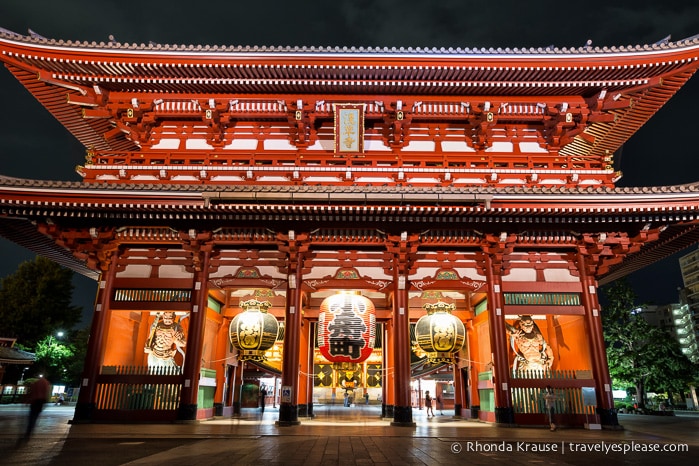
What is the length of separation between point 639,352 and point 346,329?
74.4 ft

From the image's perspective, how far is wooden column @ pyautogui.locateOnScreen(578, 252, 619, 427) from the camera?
42.5 feet

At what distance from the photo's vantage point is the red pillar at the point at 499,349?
42.8 feet

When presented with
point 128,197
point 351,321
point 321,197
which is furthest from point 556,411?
point 128,197

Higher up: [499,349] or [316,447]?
[499,349]

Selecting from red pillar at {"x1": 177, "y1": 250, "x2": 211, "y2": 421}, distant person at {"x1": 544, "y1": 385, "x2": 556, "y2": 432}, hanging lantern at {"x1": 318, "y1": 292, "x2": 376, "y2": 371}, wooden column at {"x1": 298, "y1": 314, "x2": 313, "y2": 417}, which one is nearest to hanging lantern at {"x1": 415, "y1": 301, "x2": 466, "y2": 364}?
hanging lantern at {"x1": 318, "y1": 292, "x2": 376, "y2": 371}

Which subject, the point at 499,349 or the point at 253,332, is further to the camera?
the point at 499,349

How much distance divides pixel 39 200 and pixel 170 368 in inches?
249

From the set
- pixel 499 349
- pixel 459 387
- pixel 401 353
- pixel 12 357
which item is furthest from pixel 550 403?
pixel 12 357

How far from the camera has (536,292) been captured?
14266 mm

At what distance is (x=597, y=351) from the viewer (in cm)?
1358

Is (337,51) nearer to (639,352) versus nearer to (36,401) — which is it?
(36,401)

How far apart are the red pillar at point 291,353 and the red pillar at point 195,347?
2.69 metres

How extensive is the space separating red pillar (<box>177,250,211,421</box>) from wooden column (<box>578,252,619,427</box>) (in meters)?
12.2

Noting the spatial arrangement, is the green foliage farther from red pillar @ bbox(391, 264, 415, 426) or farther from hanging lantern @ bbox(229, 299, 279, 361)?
red pillar @ bbox(391, 264, 415, 426)
